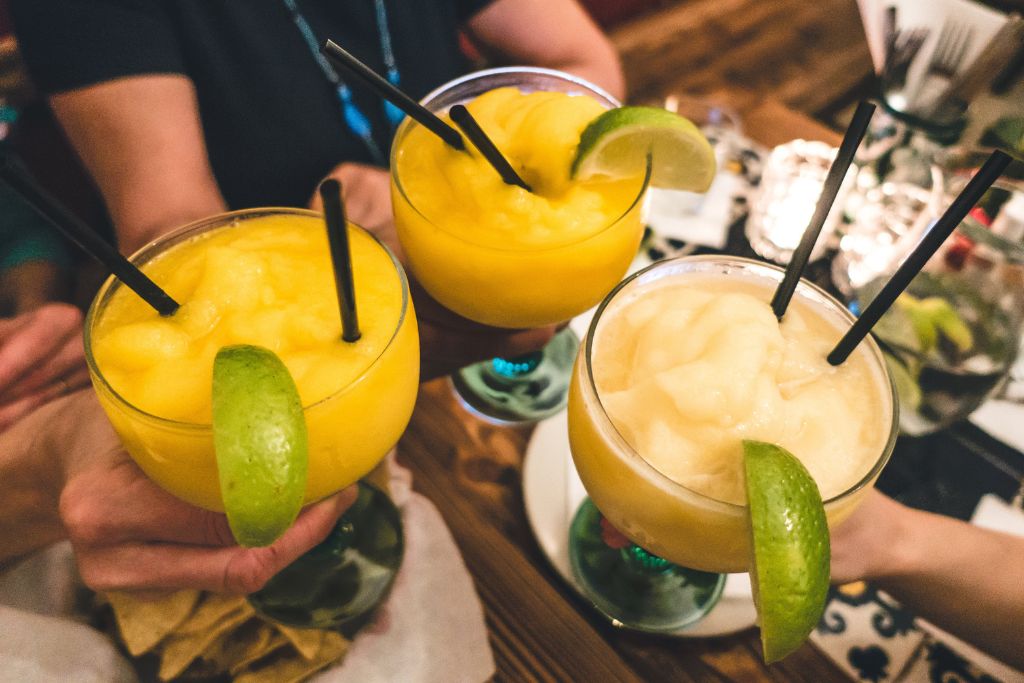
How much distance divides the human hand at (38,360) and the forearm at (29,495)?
7.6 inches

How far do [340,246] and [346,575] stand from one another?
76cm

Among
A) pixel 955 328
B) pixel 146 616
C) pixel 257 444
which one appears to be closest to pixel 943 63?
pixel 955 328

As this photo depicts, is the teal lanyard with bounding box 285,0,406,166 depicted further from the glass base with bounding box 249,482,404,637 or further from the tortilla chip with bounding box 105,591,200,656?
the tortilla chip with bounding box 105,591,200,656

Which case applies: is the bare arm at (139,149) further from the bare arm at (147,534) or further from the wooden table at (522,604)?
the wooden table at (522,604)

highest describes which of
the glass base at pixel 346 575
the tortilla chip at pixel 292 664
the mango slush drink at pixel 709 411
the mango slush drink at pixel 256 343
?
the mango slush drink at pixel 256 343

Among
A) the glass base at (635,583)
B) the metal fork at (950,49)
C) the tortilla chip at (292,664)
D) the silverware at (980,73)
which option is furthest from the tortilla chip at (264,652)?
the metal fork at (950,49)

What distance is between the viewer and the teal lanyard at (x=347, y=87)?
6.18 ft

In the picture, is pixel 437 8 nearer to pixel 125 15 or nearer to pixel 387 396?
pixel 125 15

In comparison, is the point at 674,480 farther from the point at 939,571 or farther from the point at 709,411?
the point at 939,571

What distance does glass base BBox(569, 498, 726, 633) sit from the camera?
3.82 ft

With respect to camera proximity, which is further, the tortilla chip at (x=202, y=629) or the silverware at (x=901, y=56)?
the silverware at (x=901, y=56)

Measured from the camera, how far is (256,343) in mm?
878

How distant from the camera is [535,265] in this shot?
1085 mm

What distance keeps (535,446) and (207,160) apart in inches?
49.4
